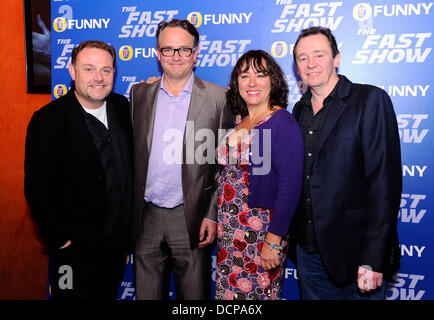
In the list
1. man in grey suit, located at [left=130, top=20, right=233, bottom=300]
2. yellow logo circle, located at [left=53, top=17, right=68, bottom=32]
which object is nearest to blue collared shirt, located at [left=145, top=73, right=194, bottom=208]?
man in grey suit, located at [left=130, top=20, right=233, bottom=300]

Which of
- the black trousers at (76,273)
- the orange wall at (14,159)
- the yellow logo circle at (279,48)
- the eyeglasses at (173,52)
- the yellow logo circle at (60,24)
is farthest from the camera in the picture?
the orange wall at (14,159)

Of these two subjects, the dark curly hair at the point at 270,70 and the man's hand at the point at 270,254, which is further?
the dark curly hair at the point at 270,70

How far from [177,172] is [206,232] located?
0.47m

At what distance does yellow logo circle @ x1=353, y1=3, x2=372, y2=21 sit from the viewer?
268cm

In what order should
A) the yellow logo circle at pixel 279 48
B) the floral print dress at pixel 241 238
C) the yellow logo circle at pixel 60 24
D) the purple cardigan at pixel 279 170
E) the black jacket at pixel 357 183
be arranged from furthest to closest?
the yellow logo circle at pixel 60 24
the yellow logo circle at pixel 279 48
the floral print dress at pixel 241 238
the purple cardigan at pixel 279 170
the black jacket at pixel 357 183

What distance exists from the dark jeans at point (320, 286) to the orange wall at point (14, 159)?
293 cm

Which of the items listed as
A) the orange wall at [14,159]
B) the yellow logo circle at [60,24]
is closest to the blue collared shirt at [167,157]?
the yellow logo circle at [60,24]

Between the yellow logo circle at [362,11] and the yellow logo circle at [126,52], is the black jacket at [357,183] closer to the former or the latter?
the yellow logo circle at [362,11]

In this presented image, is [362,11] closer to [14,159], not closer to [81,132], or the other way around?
[81,132]

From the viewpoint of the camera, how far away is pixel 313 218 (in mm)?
1821

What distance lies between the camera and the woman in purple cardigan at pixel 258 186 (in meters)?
1.82

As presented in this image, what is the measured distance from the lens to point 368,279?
1704mm

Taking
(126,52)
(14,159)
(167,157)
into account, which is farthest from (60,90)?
(167,157)

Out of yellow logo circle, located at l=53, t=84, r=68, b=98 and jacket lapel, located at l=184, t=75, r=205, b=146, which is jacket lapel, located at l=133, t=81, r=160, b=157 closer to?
jacket lapel, located at l=184, t=75, r=205, b=146
